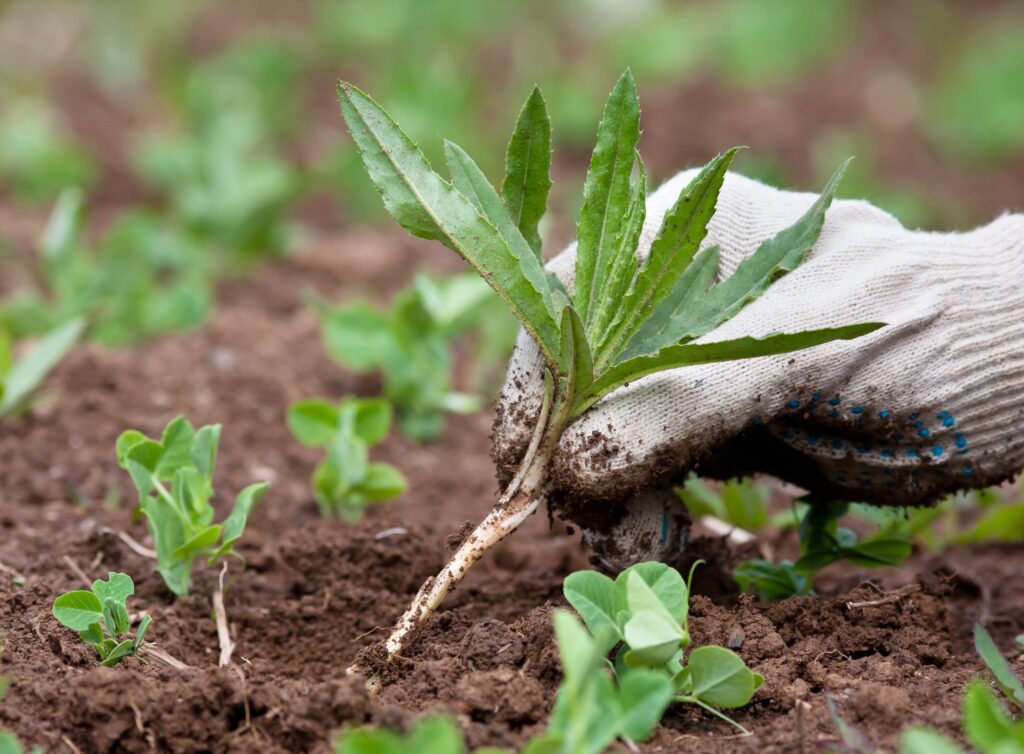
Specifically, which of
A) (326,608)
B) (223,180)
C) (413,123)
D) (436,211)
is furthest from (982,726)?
(413,123)

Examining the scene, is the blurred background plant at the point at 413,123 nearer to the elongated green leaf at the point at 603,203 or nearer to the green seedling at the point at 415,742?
the elongated green leaf at the point at 603,203

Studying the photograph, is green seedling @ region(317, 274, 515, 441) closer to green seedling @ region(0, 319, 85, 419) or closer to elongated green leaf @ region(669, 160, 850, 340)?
green seedling @ region(0, 319, 85, 419)

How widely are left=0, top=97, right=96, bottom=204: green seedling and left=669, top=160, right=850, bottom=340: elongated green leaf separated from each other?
138 inches

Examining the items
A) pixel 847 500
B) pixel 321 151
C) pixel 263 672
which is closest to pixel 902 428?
pixel 847 500

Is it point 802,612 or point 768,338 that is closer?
point 768,338

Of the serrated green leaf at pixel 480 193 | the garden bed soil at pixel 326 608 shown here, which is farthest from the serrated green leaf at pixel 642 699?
the serrated green leaf at pixel 480 193

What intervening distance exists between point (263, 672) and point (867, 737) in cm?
86

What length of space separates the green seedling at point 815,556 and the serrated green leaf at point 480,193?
2.22 feet

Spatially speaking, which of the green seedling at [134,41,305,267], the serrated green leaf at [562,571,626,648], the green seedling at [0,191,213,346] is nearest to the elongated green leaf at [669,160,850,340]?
the serrated green leaf at [562,571,626,648]

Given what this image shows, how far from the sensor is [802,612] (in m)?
1.94

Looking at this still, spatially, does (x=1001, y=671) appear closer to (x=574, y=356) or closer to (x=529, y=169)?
(x=574, y=356)

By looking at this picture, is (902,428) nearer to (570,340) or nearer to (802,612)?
(802,612)

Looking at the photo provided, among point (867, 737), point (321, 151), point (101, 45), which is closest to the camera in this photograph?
point (867, 737)

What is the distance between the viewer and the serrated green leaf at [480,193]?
6.11 feet
